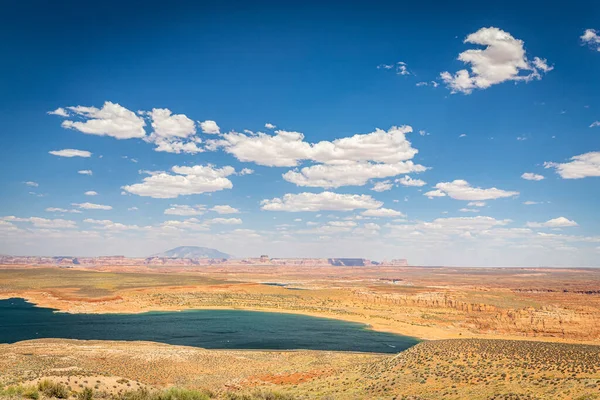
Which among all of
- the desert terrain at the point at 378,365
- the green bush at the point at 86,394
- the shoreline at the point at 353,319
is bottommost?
the shoreline at the point at 353,319

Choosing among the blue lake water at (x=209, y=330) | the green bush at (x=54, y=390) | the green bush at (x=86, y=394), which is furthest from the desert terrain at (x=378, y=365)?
the blue lake water at (x=209, y=330)

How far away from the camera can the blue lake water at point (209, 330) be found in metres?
56.2

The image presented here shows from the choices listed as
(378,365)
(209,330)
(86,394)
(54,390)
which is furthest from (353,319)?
(54,390)

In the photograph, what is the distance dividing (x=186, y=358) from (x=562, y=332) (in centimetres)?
5700

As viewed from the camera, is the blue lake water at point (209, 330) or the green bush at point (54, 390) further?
the blue lake water at point (209, 330)

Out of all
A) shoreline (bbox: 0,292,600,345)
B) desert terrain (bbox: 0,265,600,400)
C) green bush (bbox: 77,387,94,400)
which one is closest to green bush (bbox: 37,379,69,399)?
desert terrain (bbox: 0,265,600,400)

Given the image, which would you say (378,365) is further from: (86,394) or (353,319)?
(353,319)

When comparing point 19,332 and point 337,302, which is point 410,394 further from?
point 337,302

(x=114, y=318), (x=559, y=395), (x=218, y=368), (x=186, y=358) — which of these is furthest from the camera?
(x=114, y=318)

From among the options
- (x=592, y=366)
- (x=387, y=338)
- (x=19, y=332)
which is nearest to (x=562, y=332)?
(x=387, y=338)

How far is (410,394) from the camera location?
1119 inches

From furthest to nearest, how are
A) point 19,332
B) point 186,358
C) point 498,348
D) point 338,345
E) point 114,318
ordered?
point 114,318
point 19,332
point 338,345
point 186,358
point 498,348

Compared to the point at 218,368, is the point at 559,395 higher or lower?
higher

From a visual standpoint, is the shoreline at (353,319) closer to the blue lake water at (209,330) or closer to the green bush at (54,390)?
the blue lake water at (209,330)
